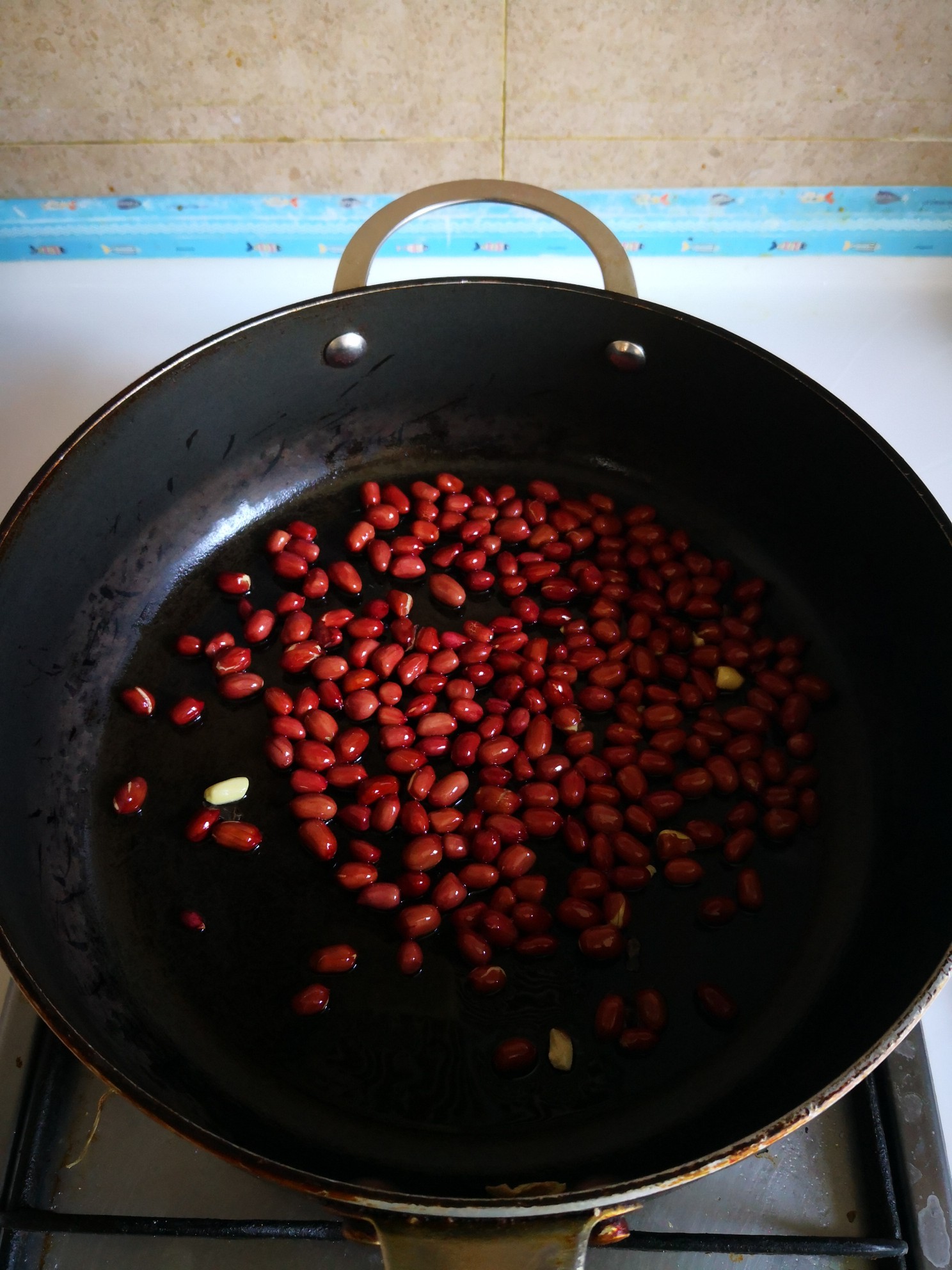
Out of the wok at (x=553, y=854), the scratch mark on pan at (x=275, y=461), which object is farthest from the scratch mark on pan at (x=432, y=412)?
the scratch mark on pan at (x=275, y=461)

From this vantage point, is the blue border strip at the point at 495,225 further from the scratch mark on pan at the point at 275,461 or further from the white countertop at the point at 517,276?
the scratch mark on pan at the point at 275,461

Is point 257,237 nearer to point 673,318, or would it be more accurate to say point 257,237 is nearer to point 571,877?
point 673,318

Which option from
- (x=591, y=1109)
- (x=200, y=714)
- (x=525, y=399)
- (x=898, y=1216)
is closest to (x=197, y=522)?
(x=200, y=714)

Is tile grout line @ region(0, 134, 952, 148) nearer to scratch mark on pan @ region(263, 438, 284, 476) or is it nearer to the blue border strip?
the blue border strip

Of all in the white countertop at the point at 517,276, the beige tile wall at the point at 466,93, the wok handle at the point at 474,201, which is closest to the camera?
the wok handle at the point at 474,201

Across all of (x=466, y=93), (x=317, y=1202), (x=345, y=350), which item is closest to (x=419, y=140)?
(x=466, y=93)

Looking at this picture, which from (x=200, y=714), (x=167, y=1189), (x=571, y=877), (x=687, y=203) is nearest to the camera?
(x=167, y=1189)

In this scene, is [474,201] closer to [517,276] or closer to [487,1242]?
[517,276]
